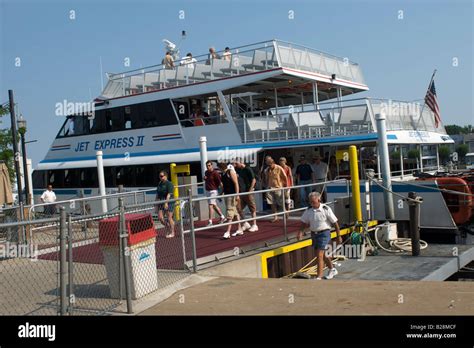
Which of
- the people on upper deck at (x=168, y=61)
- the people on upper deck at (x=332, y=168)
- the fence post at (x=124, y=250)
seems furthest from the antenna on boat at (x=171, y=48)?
the fence post at (x=124, y=250)

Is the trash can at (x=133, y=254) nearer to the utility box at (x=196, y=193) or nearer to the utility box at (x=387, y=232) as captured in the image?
the utility box at (x=196, y=193)

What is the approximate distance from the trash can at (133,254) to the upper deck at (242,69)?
9436mm

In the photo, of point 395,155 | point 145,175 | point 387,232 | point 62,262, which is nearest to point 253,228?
point 387,232

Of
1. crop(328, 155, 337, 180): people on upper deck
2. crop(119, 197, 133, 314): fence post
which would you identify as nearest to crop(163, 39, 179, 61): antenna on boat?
crop(328, 155, 337, 180): people on upper deck

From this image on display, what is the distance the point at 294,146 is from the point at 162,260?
272 inches

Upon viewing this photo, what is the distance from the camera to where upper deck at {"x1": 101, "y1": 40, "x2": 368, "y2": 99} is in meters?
16.0

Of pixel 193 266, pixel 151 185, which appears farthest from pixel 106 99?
pixel 193 266

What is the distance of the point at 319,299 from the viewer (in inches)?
272

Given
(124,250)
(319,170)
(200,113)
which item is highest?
(200,113)

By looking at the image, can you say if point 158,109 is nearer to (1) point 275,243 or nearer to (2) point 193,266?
(1) point 275,243

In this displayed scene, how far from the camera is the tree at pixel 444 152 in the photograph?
725 inches

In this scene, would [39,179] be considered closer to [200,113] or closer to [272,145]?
[200,113]

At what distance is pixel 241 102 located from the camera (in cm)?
2030

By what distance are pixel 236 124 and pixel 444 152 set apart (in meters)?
8.02
